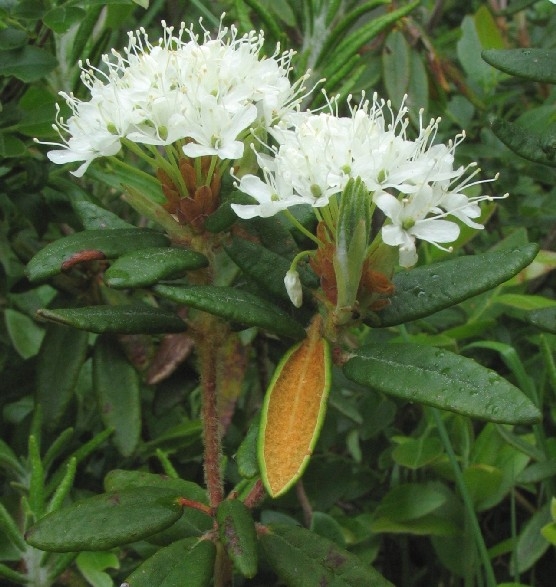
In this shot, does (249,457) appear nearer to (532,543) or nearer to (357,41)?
(532,543)

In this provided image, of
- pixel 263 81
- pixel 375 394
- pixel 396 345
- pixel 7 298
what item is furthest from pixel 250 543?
pixel 7 298

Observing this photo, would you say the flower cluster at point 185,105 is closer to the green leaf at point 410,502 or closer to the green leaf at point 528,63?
the green leaf at point 528,63

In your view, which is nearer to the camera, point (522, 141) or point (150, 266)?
point (150, 266)

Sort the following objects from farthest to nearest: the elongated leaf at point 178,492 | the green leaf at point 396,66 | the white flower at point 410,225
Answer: the green leaf at point 396,66, the elongated leaf at point 178,492, the white flower at point 410,225

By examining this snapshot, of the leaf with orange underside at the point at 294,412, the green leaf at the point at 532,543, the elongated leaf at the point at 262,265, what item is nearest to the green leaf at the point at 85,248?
the elongated leaf at the point at 262,265

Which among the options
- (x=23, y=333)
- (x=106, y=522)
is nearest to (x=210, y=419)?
(x=106, y=522)

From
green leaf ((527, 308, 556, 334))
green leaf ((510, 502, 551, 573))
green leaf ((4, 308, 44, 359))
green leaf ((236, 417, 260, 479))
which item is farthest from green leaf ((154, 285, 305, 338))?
green leaf ((4, 308, 44, 359))

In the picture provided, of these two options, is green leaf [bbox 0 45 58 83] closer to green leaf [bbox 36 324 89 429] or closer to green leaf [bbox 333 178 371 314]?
green leaf [bbox 36 324 89 429]
